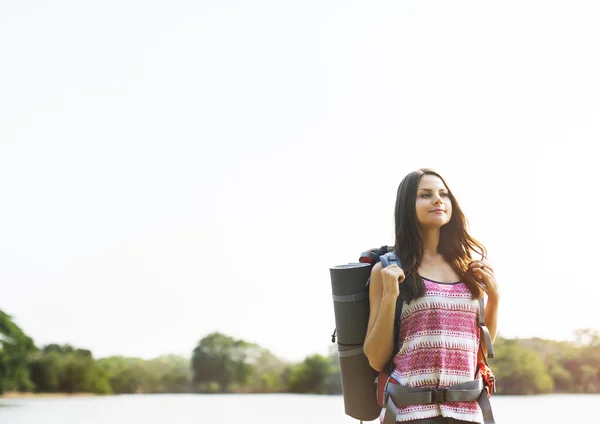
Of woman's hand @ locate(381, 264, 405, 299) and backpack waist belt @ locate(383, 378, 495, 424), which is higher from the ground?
woman's hand @ locate(381, 264, 405, 299)

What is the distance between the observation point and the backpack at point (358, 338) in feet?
7.36

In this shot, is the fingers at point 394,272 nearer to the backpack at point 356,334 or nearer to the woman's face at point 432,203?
the backpack at point 356,334

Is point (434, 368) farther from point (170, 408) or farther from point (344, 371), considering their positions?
point (170, 408)

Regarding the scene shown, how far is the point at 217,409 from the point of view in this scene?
14.9 meters

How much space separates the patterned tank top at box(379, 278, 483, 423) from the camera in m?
2.12

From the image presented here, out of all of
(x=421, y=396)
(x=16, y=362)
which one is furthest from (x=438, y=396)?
(x=16, y=362)

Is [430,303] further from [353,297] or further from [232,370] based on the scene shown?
[232,370]

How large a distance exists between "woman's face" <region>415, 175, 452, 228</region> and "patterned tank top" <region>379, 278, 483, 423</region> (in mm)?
203

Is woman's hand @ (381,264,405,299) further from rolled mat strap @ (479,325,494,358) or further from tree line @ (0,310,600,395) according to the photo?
tree line @ (0,310,600,395)

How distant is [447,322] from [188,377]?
12.0 meters

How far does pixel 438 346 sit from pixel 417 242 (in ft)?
1.13

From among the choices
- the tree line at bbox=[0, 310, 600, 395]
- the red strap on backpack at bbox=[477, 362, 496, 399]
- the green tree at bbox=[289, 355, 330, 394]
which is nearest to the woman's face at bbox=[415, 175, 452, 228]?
the red strap on backpack at bbox=[477, 362, 496, 399]

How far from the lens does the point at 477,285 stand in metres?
2.27

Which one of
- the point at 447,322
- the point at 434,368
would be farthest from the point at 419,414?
the point at 447,322
